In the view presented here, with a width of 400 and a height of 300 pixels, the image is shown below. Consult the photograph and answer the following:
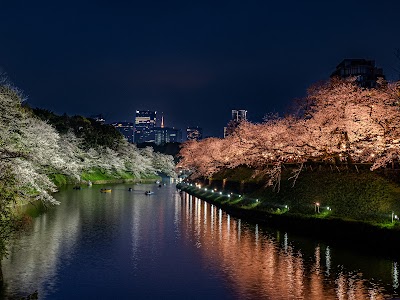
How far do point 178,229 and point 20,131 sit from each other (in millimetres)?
15046

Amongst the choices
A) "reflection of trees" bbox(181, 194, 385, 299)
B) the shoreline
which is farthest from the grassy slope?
"reflection of trees" bbox(181, 194, 385, 299)

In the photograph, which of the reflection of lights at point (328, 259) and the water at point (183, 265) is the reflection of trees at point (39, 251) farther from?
the reflection of lights at point (328, 259)

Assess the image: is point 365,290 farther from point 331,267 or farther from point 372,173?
point 372,173

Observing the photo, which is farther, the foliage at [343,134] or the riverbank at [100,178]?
the riverbank at [100,178]

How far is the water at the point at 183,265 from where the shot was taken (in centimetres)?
2073

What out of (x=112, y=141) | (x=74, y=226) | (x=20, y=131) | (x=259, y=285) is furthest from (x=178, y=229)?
(x=112, y=141)

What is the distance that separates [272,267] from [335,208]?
548 inches

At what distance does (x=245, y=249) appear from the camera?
1204 inches

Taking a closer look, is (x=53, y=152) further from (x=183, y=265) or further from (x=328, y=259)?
(x=328, y=259)

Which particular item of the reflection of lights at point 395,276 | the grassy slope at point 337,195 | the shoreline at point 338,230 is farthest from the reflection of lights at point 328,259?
the grassy slope at point 337,195

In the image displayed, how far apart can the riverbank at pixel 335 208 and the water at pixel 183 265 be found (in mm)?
1780

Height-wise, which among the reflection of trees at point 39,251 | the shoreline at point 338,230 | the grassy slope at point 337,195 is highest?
the grassy slope at point 337,195

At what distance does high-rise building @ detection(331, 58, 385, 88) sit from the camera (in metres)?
107

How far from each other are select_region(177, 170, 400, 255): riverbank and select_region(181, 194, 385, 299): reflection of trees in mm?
2647
